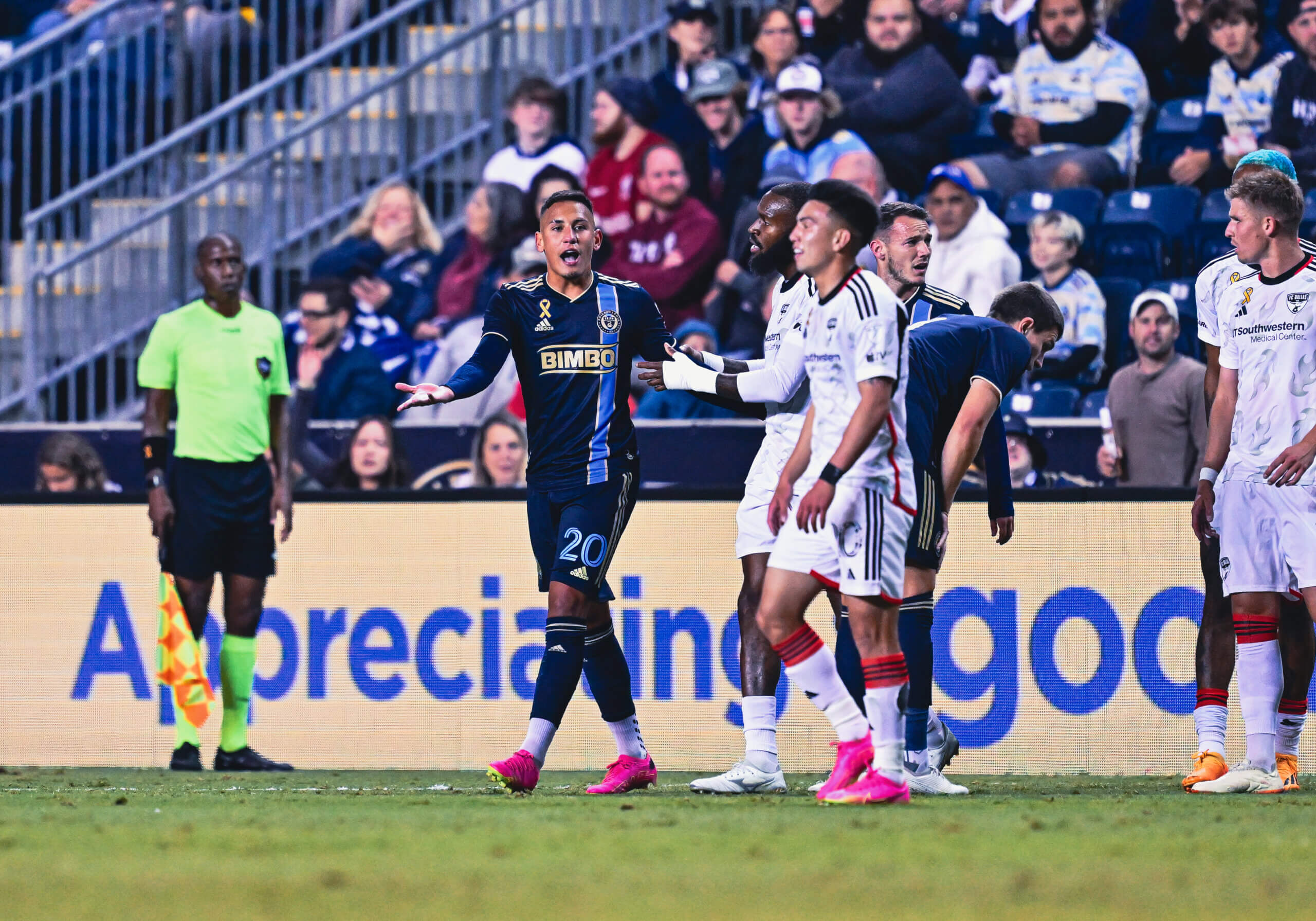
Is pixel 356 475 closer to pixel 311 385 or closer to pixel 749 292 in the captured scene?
pixel 311 385

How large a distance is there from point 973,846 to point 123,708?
5.87m

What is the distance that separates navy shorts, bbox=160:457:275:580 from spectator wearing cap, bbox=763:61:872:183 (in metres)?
Result: 5.27

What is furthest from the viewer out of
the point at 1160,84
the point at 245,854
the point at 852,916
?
the point at 1160,84

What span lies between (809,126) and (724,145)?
86 cm

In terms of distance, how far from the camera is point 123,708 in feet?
30.8

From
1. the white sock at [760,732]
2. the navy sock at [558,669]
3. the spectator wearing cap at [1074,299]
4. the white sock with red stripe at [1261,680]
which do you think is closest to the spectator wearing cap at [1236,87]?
the spectator wearing cap at [1074,299]

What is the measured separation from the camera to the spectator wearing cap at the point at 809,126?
12789 millimetres

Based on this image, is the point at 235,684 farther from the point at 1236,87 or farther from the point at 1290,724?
the point at 1236,87

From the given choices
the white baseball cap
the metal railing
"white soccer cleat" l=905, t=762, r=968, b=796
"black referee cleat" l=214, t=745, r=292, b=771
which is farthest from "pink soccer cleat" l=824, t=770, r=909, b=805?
the metal railing

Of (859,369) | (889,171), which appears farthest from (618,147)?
(859,369)

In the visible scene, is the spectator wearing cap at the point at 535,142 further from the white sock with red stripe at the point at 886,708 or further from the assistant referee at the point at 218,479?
the white sock with red stripe at the point at 886,708

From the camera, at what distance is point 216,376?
29.1ft

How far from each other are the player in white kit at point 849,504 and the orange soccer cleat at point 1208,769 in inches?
64.9

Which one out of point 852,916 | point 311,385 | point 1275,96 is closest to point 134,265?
point 311,385
